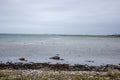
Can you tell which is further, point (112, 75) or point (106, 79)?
point (112, 75)

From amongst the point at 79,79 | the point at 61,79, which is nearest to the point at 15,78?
the point at 61,79

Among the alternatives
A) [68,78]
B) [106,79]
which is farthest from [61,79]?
[106,79]

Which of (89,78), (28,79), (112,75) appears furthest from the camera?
(112,75)

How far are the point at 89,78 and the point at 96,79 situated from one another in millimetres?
590

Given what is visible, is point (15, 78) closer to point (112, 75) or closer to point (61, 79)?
point (61, 79)

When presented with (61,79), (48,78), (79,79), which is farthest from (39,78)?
(79,79)

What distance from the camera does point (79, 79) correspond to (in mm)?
15539

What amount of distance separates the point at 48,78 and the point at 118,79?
17.3ft

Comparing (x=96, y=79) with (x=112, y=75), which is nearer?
(x=96, y=79)

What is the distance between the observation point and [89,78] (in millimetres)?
15922

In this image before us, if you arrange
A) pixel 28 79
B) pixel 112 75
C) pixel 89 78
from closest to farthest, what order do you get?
pixel 28 79
pixel 89 78
pixel 112 75

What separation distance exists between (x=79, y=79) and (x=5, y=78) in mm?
5481

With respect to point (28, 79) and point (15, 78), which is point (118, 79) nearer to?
point (28, 79)

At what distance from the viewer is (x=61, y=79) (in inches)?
609
